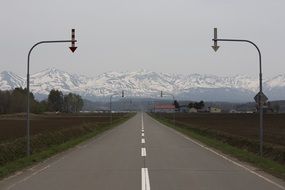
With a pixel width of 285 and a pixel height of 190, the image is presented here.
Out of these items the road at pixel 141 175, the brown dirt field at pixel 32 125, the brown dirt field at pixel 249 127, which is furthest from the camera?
the brown dirt field at pixel 32 125

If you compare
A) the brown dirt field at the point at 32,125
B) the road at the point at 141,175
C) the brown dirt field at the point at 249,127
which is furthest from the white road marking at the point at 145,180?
the brown dirt field at the point at 32,125

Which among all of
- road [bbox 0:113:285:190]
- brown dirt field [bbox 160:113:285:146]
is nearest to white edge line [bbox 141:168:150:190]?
road [bbox 0:113:285:190]

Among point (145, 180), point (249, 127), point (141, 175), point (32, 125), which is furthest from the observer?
point (32, 125)

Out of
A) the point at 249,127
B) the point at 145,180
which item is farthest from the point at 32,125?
the point at 145,180

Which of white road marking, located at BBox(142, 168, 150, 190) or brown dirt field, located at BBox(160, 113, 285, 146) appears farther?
brown dirt field, located at BBox(160, 113, 285, 146)

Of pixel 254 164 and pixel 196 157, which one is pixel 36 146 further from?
pixel 254 164

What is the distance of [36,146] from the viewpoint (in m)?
27.3

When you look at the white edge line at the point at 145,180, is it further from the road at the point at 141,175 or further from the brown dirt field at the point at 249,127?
the brown dirt field at the point at 249,127

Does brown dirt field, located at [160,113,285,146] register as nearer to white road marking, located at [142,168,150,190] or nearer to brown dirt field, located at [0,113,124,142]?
white road marking, located at [142,168,150,190]

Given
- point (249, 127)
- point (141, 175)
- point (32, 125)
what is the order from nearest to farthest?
1. point (141, 175)
2. point (249, 127)
3. point (32, 125)

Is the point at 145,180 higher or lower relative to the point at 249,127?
higher

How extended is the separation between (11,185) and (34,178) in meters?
1.39

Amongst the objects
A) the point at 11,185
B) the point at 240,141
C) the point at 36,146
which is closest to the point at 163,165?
the point at 11,185

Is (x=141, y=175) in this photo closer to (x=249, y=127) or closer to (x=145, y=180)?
(x=145, y=180)
